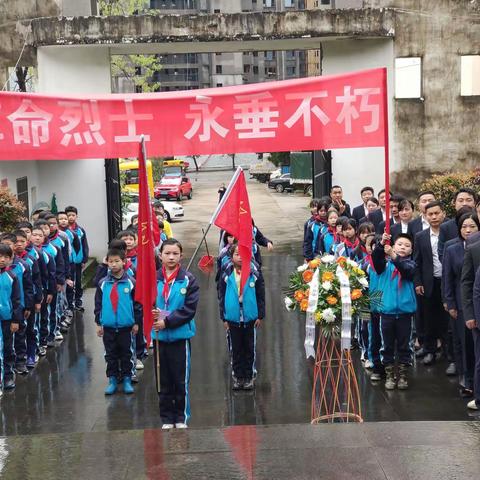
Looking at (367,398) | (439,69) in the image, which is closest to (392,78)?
(439,69)

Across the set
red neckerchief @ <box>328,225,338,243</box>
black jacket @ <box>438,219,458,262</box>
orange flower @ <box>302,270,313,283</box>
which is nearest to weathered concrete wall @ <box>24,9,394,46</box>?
red neckerchief @ <box>328,225,338,243</box>

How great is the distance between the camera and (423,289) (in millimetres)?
8930

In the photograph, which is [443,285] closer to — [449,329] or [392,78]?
[449,329]

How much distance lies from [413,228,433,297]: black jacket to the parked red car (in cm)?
2836

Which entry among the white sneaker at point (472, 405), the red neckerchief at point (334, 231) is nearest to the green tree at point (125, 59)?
the red neckerchief at point (334, 231)

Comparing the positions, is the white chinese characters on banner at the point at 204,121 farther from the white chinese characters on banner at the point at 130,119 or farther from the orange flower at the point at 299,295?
the orange flower at the point at 299,295

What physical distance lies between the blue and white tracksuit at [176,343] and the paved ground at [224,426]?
338 mm

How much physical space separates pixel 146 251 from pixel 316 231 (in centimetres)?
570

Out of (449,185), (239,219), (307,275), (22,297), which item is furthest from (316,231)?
(307,275)

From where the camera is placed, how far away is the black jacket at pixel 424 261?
346 inches

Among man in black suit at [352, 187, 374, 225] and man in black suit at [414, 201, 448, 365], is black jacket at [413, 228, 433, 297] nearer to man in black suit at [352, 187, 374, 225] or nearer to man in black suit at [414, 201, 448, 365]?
man in black suit at [414, 201, 448, 365]

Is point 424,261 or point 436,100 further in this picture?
point 436,100

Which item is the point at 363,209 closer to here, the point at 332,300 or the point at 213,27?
the point at 213,27

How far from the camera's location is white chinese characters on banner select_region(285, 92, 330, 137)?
730cm
